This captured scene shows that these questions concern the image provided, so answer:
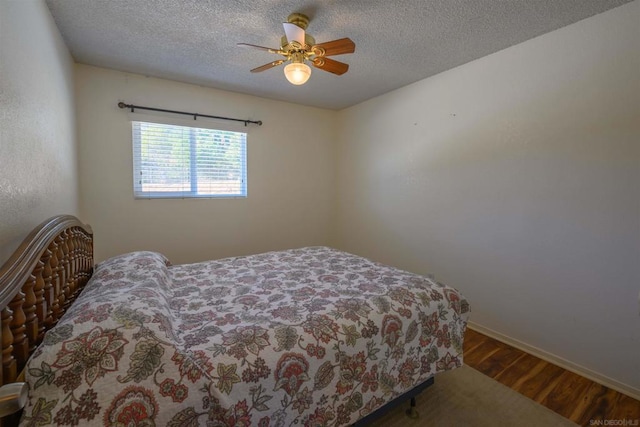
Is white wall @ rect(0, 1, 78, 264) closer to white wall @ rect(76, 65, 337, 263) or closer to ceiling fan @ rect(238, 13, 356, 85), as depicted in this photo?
white wall @ rect(76, 65, 337, 263)

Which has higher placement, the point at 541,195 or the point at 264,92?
the point at 264,92

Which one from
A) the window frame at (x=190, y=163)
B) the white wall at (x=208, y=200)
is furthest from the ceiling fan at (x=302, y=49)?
the white wall at (x=208, y=200)

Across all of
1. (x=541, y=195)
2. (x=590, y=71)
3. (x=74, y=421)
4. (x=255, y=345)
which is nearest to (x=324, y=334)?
(x=255, y=345)

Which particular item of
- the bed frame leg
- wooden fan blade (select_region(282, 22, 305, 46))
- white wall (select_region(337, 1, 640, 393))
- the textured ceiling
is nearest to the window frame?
the textured ceiling

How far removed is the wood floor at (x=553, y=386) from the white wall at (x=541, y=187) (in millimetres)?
137

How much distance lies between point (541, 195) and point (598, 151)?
1.39 feet

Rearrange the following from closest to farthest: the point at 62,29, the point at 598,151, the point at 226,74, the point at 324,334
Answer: the point at 324,334, the point at 598,151, the point at 62,29, the point at 226,74

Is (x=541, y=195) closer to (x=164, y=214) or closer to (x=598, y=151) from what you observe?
(x=598, y=151)

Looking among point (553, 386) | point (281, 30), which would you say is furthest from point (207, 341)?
point (553, 386)

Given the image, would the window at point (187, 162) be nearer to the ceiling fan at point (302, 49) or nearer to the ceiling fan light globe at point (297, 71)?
the ceiling fan at point (302, 49)

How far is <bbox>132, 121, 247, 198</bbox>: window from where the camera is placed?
2838 millimetres

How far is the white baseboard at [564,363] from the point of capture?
69.8 inches

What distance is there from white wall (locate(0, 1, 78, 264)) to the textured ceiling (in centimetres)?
35

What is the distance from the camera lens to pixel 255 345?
3.68 feet
